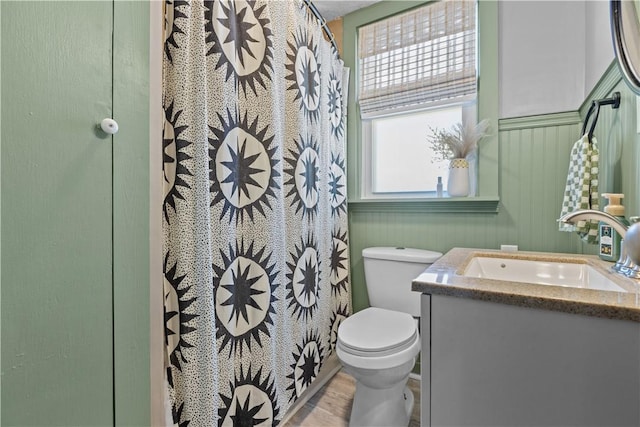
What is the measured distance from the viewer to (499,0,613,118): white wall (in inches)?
52.8

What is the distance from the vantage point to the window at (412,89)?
1601mm

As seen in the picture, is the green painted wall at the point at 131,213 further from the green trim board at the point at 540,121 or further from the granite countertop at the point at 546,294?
the green trim board at the point at 540,121

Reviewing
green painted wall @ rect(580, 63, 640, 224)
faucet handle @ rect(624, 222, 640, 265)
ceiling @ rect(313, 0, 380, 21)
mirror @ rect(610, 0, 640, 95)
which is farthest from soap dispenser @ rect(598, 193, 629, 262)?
ceiling @ rect(313, 0, 380, 21)

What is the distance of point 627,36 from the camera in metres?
0.82

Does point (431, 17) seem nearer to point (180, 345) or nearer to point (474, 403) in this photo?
point (474, 403)

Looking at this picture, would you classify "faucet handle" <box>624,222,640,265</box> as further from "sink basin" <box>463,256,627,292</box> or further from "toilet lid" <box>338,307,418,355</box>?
"toilet lid" <box>338,307,418,355</box>

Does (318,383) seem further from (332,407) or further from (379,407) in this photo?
(379,407)

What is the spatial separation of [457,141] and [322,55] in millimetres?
911

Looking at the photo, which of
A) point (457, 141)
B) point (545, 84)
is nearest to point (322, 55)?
point (457, 141)

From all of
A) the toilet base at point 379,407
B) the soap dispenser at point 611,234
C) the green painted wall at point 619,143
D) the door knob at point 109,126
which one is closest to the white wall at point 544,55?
the green painted wall at point 619,143

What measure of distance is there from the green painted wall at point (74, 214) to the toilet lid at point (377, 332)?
770mm

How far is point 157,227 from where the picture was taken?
771 mm

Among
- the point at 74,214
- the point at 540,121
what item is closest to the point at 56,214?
the point at 74,214

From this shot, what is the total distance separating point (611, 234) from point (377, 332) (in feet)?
3.03
